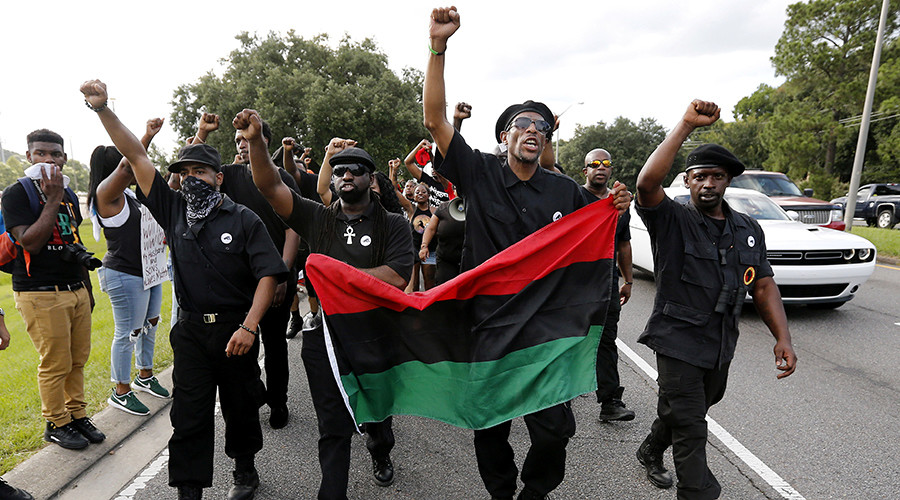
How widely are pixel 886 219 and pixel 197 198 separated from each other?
2606 cm

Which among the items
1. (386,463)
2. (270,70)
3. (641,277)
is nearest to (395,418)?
(386,463)

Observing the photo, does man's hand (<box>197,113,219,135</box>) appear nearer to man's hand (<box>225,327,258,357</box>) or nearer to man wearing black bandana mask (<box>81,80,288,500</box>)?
man wearing black bandana mask (<box>81,80,288,500</box>)

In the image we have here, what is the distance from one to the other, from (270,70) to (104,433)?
24.1 metres

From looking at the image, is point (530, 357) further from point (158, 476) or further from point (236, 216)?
point (158, 476)

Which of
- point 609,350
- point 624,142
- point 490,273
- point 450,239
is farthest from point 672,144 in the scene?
point 624,142

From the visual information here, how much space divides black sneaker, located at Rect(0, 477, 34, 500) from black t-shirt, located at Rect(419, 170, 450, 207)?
17.6 feet

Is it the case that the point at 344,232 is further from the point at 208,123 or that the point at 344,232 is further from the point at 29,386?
the point at 29,386

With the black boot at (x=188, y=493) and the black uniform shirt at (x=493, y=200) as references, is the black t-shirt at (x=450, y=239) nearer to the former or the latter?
the black uniform shirt at (x=493, y=200)

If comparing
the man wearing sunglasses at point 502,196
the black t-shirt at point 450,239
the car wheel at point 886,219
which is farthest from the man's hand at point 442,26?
the car wheel at point 886,219

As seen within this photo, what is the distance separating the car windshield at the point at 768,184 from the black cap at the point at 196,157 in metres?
11.9

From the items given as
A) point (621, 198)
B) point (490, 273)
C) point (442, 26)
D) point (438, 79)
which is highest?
point (442, 26)

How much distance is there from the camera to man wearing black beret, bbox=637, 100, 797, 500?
2.97 metres

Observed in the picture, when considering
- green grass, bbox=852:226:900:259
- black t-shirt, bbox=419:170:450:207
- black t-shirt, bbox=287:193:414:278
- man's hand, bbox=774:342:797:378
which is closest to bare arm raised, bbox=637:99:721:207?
man's hand, bbox=774:342:797:378

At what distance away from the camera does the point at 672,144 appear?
285 cm
